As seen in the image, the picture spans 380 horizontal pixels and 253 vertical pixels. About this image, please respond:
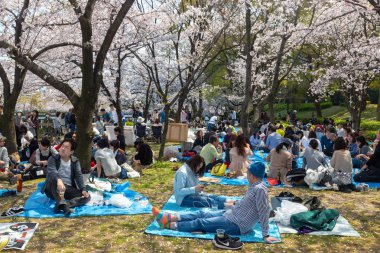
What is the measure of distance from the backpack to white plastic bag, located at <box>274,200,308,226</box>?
12.4 ft

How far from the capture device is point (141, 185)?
8.85 metres

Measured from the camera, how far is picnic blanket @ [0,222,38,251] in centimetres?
482

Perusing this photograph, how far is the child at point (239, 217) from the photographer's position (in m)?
5.02

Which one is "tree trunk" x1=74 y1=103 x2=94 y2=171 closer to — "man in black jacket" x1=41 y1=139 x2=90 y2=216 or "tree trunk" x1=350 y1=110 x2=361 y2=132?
"man in black jacket" x1=41 y1=139 x2=90 y2=216

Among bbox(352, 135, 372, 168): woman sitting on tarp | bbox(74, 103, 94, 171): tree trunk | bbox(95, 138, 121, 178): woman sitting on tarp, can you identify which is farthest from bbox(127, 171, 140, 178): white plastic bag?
bbox(352, 135, 372, 168): woman sitting on tarp

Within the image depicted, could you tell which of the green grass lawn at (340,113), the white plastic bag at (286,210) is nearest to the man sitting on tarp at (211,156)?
the white plastic bag at (286,210)

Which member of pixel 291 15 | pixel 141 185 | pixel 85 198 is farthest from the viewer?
pixel 291 15

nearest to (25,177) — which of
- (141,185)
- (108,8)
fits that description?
(141,185)

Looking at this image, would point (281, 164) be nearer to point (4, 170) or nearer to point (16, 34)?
point (4, 170)

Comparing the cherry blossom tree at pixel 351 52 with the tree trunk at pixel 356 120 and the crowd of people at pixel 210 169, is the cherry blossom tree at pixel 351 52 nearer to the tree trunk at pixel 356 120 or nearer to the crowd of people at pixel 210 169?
the tree trunk at pixel 356 120

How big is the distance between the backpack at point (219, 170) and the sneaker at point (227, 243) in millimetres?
5094

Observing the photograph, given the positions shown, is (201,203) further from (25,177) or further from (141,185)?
(25,177)

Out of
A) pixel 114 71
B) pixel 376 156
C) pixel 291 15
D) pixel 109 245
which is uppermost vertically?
pixel 291 15

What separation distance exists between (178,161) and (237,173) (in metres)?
3.23
